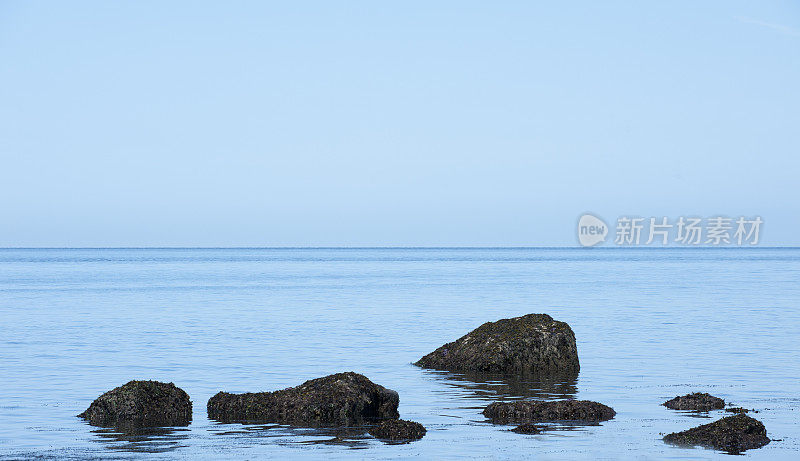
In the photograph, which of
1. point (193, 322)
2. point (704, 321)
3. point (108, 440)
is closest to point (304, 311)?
point (193, 322)

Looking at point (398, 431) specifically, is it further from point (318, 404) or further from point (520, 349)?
point (520, 349)

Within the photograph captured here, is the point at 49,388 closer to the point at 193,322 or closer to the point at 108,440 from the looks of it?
the point at 108,440

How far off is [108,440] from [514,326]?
13.7 meters

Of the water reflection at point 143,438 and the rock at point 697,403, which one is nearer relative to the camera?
the water reflection at point 143,438

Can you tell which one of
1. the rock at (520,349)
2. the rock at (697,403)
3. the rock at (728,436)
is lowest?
the rock at (728,436)

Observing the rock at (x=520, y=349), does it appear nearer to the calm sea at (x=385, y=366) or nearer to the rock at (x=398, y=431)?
the calm sea at (x=385, y=366)

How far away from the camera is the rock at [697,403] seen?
20.7 m

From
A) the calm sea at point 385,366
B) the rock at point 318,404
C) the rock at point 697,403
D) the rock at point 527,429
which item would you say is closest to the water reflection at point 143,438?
the calm sea at point 385,366

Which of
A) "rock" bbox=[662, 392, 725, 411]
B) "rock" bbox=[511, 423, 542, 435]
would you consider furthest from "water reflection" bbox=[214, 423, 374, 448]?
"rock" bbox=[662, 392, 725, 411]

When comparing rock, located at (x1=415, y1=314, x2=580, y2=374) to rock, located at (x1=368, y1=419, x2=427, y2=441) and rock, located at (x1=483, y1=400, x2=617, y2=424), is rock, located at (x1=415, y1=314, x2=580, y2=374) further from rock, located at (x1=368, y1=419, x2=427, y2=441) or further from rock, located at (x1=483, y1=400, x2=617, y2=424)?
rock, located at (x1=368, y1=419, x2=427, y2=441)

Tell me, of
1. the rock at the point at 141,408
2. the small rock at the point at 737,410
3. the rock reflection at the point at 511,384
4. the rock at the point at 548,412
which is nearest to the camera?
the rock at the point at 141,408

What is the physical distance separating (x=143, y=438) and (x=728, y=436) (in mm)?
10282

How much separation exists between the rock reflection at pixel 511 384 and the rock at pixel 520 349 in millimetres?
277

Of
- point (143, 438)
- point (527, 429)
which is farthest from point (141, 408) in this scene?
point (527, 429)
